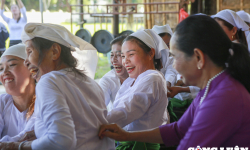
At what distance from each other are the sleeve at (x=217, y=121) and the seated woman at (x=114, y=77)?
169 centimetres

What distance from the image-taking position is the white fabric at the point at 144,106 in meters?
1.89

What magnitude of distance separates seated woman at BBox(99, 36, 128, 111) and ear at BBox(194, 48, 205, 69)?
1.58 metres

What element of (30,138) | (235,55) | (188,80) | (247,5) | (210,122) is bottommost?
(30,138)

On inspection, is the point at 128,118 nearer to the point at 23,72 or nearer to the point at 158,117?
the point at 158,117

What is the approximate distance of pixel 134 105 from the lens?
6.29ft

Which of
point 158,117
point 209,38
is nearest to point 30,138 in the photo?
point 158,117

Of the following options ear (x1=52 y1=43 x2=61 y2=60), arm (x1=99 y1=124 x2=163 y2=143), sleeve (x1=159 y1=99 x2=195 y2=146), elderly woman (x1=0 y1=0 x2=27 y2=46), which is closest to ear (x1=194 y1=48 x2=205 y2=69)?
sleeve (x1=159 y1=99 x2=195 y2=146)

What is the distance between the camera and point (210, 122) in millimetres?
1154

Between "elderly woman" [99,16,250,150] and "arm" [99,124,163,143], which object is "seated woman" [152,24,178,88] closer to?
"arm" [99,124,163,143]

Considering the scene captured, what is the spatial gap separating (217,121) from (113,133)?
70 centimetres

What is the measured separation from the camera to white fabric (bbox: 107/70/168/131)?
74.2 inches

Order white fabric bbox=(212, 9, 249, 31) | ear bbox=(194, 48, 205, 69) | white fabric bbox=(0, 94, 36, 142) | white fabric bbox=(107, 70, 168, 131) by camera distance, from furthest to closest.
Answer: white fabric bbox=(212, 9, 249, 31) < white fabric bbox=(0, 94, 36, 142) < white fabric bbox=(107, 70, 168, 131) < ear bbox=(194, 48, 205, 69)

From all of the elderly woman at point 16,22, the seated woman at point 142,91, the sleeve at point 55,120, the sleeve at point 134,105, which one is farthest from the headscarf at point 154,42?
the elderly woman at point 16,22

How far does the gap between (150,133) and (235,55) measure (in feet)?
2.27
